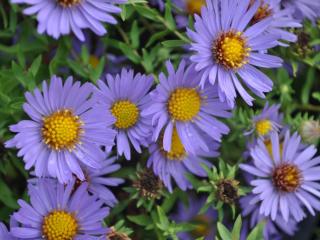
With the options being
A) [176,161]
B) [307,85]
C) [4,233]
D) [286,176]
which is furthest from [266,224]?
[4,233]

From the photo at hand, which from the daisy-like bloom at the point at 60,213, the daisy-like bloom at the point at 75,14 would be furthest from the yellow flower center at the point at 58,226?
the daisy-like bloom at the point at 75,14

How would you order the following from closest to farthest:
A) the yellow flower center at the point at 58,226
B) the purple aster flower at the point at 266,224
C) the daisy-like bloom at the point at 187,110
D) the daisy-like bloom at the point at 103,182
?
the yellow flower center at the point at 58,226
the daisy-like bloom at the point at 187,110
the daisy-like bloom at the point at 103,182
the purple aster flower at the point at 266,224

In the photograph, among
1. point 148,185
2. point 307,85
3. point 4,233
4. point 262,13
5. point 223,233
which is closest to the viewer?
point 4,233

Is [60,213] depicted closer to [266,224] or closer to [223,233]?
[223,233]

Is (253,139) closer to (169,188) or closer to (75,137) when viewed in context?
(169,188)

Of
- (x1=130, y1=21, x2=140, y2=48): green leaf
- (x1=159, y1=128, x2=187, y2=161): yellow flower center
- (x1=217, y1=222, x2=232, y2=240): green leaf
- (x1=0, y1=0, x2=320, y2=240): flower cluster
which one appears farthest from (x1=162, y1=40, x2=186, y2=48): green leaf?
(x1=217, y1=222, x2=232, y2=240): green leaf

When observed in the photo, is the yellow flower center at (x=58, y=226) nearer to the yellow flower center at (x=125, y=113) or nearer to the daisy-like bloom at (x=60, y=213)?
the daisy-like bloom at (x=60, y=213)

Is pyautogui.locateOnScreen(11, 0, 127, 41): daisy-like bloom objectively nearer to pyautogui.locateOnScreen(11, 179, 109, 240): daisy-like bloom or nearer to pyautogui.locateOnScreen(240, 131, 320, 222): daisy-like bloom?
pyautogui.locateOnScreen(11, 179, 109, 240): daisy-like bloom
